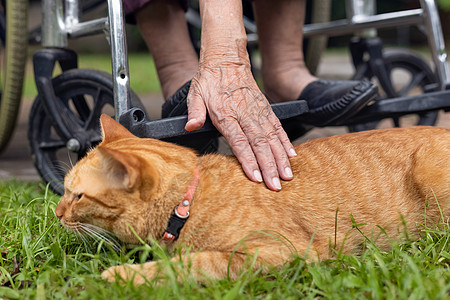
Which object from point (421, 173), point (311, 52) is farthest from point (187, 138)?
point (311, 52)

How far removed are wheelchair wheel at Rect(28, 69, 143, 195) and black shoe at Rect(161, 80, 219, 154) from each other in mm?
150

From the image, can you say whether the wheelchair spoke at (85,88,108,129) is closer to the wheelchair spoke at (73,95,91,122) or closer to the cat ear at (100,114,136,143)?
the wheelchair spoke at (73,95,91,122)

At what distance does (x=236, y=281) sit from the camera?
47.5 inches

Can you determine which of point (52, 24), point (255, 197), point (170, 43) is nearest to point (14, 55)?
point (52, 24)

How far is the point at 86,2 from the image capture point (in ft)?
10.5

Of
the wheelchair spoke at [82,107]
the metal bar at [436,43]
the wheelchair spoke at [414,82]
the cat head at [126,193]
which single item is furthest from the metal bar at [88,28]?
the wheelchair spoke at [414,82]

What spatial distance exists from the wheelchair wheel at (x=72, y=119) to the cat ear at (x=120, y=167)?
59cm

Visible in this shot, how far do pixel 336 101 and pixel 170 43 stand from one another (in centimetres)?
79

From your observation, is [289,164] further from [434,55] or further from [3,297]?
[434,55]

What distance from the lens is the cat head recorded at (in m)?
1.33

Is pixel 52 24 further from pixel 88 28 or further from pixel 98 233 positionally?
pixel 98 233

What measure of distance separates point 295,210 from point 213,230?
10.5 inches

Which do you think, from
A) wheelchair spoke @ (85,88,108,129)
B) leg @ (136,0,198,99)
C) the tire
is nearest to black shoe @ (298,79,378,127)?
leg @ (136,0,198,99)

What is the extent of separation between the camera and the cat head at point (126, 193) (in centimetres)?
133
